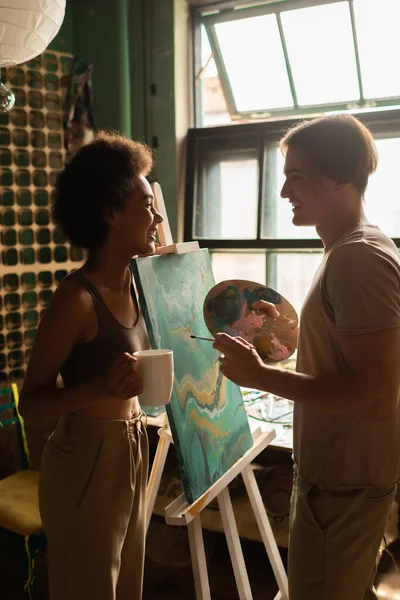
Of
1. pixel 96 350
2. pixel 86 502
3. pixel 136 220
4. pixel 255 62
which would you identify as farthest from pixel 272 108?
pixel 86 502

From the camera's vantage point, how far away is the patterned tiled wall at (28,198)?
2.63 metres

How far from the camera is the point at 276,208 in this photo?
Answer: 2824mm

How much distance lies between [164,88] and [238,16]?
50 centimetres

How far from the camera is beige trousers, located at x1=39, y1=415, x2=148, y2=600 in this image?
127 centimetres

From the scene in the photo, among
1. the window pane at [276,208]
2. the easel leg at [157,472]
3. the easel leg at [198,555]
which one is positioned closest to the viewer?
the easel leg at [198,555]

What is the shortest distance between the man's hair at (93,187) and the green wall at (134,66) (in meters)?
1.57

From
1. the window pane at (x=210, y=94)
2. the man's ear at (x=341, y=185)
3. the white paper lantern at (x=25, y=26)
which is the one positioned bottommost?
the man's ear at (x=341, y=185)

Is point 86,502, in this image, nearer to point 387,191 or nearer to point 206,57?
point 387,191

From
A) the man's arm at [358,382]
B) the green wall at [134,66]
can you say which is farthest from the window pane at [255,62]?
the man's arm at [358,382]

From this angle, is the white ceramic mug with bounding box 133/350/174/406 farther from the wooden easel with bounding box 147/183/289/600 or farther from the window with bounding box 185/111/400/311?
the window with bounding box 185/111/400/311

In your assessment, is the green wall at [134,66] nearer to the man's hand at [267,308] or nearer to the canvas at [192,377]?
the canvas at [192,377]

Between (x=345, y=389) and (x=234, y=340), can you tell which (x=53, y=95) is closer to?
(x=234, y=340)

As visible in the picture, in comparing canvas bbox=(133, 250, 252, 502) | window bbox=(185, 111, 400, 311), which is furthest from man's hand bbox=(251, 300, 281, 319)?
window bbox=(185, 111, 400, 311)

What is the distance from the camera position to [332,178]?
1216mm
